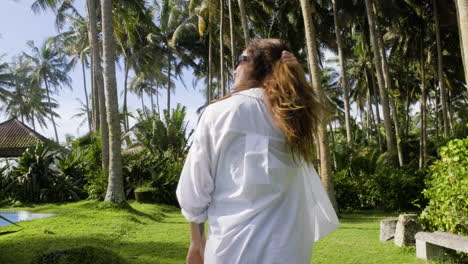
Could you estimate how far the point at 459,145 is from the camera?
560 centimetres

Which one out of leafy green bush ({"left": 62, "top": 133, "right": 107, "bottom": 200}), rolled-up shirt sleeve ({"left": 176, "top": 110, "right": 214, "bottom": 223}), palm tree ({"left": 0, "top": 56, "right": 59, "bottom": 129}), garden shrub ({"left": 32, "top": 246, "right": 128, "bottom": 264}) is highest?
palm tree ({"left": 0, "top": 56, "right": 59, "bottom": 129})

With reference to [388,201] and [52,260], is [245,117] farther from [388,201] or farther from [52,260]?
[388,201]

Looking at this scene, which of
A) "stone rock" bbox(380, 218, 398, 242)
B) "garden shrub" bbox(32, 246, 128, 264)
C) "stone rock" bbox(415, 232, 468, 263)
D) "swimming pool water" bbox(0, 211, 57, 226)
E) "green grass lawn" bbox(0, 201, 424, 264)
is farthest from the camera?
"swimming pool water" bbox(0, 211, 57, 226)

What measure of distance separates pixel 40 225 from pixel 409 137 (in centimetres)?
2248

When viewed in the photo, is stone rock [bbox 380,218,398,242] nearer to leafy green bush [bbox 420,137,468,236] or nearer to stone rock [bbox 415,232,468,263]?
leafy green bush [bbox 420,137,468,236]

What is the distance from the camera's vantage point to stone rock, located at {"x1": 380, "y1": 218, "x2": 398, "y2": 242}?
7398mm

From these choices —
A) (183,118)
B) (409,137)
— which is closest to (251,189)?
(183,118)

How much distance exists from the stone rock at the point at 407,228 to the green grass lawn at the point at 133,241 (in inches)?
6.5

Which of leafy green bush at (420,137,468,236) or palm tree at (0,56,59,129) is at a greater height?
palm tree at (0,56,59,129)

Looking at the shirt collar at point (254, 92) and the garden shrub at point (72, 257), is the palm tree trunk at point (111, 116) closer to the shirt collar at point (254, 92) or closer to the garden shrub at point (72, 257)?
the garden shrub at point (72, 257)

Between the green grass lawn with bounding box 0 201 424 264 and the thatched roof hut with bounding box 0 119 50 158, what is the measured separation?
16900 mm

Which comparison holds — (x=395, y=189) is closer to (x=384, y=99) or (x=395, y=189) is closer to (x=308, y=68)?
(x=384, y=99)

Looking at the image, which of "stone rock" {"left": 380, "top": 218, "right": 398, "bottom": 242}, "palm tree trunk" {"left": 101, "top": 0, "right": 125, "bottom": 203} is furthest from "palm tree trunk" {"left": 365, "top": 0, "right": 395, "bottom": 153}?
"palm tree trunk" {"left": 101, "top": 0, "right": 125, "bottom": 203}

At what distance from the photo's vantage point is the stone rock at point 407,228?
265 inches
